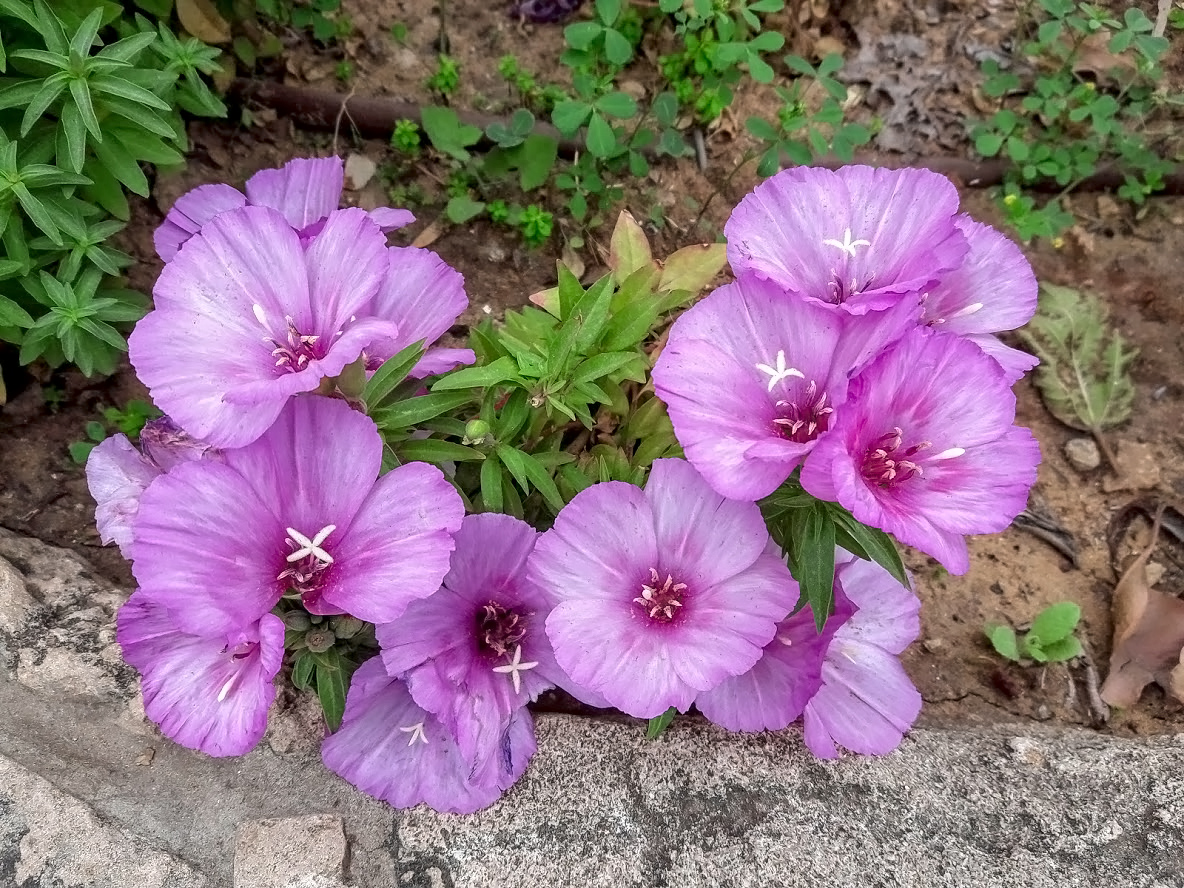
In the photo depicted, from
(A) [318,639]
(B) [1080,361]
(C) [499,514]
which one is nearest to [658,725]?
(C) [499,514]

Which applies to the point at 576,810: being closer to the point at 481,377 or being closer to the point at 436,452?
the point at 436,452

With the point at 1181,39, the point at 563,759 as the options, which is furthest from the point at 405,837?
the point at 1181,39

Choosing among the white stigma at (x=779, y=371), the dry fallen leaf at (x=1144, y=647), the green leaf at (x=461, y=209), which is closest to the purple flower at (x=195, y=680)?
the white stigma at (x=779, y=371)

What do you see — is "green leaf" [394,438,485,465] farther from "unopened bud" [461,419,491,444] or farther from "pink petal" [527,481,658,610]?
"pink petal" [527,481,658,610]

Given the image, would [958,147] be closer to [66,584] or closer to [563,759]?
[563,759]

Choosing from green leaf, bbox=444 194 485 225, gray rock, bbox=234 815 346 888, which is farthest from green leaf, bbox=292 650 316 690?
green leaf, bbox=444 194 485 225

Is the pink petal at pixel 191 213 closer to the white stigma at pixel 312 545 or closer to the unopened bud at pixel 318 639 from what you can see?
the white stigma at pixel 312 545

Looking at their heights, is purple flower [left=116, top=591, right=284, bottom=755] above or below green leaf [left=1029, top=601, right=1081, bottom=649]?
above
